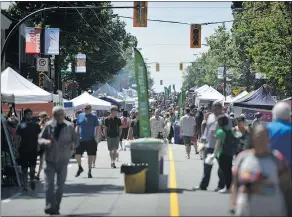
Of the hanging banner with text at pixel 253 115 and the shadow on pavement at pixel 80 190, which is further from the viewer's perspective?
the hanging banner with text at pixel 253 115

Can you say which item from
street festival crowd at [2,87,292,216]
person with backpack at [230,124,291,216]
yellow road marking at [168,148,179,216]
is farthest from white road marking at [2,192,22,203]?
person with backpack at [230,124,291,216]

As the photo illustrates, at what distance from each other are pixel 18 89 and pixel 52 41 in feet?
55.0

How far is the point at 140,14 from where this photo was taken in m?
28.1

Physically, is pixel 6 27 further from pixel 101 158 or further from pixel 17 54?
pixel 101 158

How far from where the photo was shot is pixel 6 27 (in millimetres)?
46844

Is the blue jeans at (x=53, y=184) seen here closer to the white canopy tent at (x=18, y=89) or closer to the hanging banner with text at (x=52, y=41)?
the white canopy tent at (x=18, y=89)

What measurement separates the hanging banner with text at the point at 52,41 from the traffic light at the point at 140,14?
901 centimetres

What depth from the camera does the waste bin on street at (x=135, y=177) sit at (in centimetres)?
1430

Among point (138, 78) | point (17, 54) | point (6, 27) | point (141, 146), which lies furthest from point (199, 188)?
point (17, 54)

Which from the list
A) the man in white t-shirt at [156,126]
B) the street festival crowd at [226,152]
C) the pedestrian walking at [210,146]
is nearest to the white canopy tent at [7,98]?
the street festival crowd at [226,152]

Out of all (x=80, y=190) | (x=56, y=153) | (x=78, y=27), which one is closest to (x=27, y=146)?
(x=80, y=190)

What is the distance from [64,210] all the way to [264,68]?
96.4 ft

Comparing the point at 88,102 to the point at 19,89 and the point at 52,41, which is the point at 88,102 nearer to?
the point at 52,41

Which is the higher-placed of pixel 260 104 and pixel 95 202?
pixel 260 104
